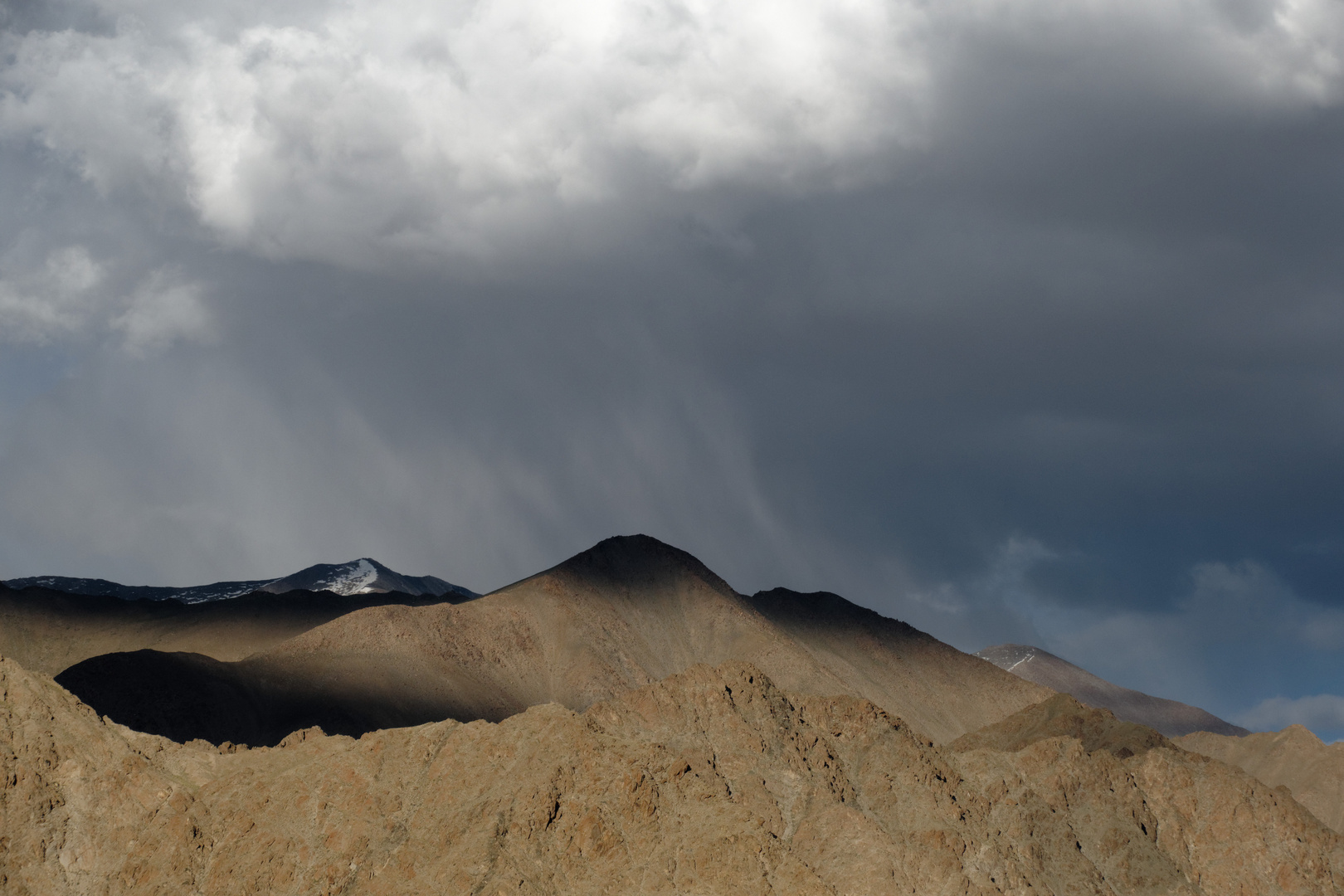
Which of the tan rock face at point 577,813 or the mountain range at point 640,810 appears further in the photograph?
the mountain range at point 640,810

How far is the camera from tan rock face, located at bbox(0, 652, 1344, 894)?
83812 millimetres

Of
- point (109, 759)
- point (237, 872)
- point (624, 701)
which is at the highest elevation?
point (624, 701)

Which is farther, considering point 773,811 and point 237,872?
point 773,811

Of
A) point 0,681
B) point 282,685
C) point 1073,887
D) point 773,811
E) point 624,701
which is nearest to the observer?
point 0,681

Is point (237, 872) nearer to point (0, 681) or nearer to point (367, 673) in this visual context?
point (0, 681)

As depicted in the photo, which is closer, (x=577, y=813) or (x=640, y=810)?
(x=577, y=813)

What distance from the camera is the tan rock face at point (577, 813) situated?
275ft

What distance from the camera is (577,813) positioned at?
88.9m

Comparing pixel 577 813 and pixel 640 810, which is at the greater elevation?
pixel 640 810

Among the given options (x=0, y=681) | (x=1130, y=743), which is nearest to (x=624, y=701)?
(x=0, y=681)

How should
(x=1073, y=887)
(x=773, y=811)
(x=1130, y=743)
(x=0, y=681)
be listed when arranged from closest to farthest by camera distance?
(x=0, y=681), (x=773, y=811), (x=1073, y=887), (x=1130, y=743)

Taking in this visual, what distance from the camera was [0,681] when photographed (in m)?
89.6

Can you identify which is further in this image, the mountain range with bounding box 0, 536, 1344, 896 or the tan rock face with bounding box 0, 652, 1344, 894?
the mountain range with bounding box 0, 536, 1344, 896

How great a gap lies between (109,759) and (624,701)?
46.2 metres
